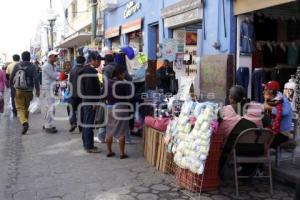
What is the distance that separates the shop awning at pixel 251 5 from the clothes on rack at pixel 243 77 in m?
1.24

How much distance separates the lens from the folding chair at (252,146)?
5266mm

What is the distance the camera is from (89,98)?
7.64 m

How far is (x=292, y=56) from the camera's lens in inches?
393

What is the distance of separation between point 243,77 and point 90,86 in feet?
11.4

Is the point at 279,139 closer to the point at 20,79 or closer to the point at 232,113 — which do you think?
the point at 232,113

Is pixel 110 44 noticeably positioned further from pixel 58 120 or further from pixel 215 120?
pixel 215 120

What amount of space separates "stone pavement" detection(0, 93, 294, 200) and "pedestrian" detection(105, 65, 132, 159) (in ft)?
1.67

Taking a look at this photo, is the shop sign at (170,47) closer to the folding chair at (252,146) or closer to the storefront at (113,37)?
the storefront at (113,37)

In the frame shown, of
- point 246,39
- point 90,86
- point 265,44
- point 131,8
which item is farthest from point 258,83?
point 131,8

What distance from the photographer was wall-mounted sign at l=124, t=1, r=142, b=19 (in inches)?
587

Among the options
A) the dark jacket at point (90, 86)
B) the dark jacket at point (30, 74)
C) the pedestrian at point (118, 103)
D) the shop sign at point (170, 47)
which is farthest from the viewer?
the shop sign at point (170, 47)

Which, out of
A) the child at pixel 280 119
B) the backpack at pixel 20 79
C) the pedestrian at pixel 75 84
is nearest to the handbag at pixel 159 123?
the child at pixel 280 119

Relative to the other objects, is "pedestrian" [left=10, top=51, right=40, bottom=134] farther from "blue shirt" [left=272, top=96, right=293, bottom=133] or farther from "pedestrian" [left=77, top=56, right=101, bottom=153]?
"blue shirt" [left=272, top=96, right=293, bottom=133]

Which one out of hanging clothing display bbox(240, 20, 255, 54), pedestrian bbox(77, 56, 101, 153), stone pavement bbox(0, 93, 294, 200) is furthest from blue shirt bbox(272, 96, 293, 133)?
hanging clothing display bbox(240, 20, 255, 54)
